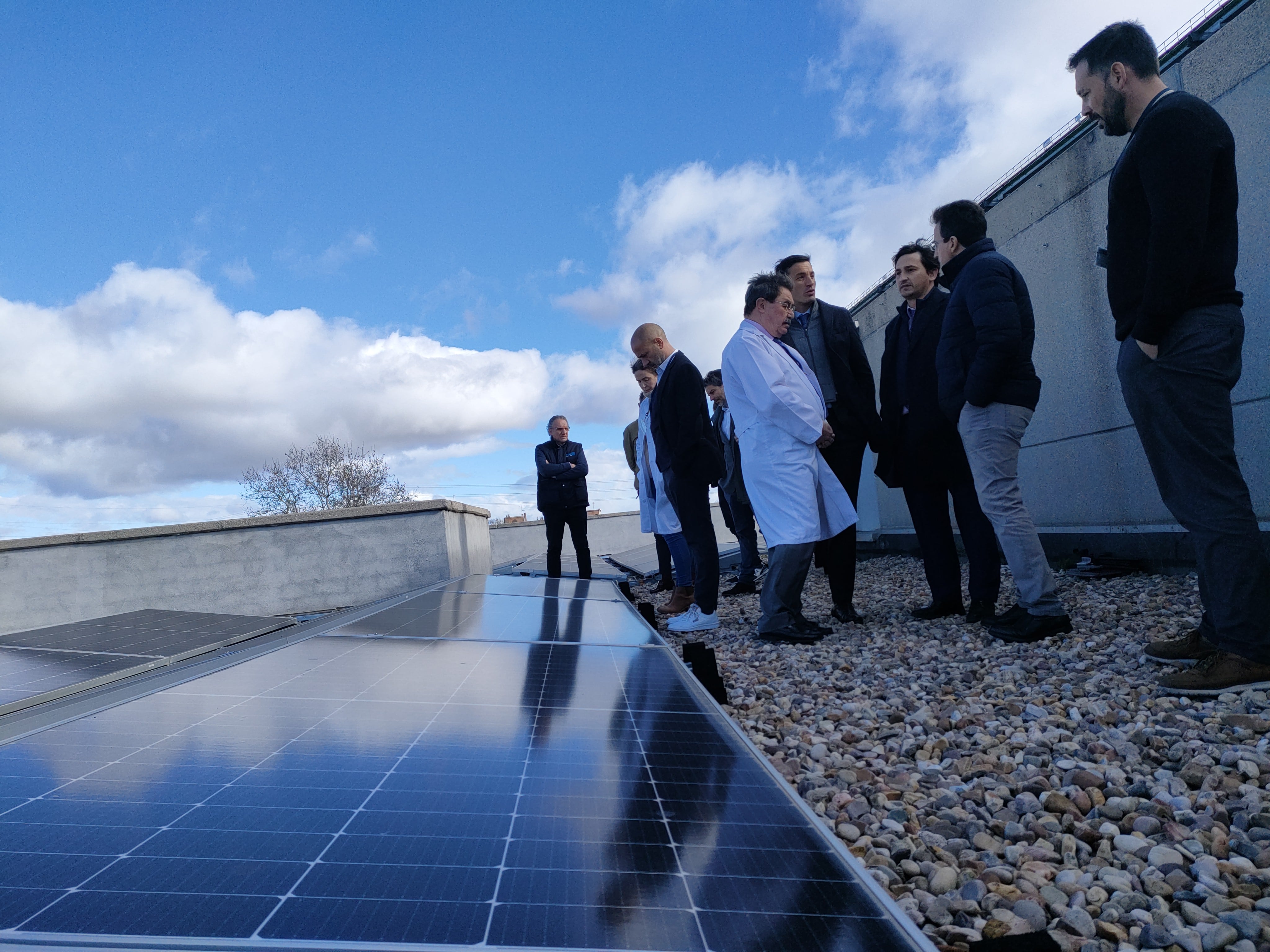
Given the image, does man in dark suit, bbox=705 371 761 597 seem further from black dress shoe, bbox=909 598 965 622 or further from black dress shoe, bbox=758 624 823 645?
black dress shoe, bbox=758 624 823 645

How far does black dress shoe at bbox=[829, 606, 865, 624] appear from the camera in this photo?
4945 mm

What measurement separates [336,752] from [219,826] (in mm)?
359

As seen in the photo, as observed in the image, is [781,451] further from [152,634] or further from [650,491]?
[152,634]

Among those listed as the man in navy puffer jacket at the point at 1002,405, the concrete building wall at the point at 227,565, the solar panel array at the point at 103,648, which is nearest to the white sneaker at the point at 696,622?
the man in navy puffer jacket at the point at 1002,405

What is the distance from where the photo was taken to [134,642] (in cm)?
386

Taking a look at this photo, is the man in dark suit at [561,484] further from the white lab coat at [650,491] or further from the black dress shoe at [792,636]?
the black dress shoe at [792,636]

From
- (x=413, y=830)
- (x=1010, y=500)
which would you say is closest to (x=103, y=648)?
(x=413, y=830)

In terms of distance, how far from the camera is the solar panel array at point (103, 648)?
2713 millimetres

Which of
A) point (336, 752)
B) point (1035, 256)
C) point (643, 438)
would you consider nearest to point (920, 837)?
point (336, 752)

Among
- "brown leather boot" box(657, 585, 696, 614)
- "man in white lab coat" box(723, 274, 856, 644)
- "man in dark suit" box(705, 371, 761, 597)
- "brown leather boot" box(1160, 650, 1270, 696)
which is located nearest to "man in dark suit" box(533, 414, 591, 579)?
"man in dark suit" box(705, 371, 761, 597)

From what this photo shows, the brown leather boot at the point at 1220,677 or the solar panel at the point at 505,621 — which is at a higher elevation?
the solar panel at the point at 505,621

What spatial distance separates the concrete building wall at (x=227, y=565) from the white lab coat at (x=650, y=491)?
9.73 ft

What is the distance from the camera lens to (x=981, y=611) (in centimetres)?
435

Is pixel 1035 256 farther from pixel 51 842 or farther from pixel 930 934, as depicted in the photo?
pixel 51 842
